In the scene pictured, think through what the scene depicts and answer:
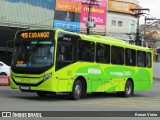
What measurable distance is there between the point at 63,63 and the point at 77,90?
63.7 inches

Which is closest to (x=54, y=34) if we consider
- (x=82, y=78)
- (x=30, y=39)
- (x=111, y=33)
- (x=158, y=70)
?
(x=30, y=39)

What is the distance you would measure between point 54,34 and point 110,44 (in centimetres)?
486

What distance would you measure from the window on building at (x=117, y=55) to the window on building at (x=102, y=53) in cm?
55

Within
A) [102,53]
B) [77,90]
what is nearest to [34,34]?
[77,90]

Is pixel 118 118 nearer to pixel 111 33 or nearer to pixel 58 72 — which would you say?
pixel 58 72

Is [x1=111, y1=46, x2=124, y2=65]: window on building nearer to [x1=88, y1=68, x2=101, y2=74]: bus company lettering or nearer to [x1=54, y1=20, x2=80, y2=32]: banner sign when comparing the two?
[x1=88, y1=68, x2=101, y2=74]: bus company lettering

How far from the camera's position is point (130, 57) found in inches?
939

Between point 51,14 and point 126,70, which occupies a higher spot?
point 51,14

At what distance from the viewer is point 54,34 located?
17.6m

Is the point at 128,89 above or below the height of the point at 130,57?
below

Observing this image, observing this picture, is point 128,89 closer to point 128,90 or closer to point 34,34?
point 128,90

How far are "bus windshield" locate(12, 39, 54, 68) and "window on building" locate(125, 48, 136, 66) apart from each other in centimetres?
693

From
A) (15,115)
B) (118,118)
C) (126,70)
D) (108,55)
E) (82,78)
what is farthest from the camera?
(126,70)

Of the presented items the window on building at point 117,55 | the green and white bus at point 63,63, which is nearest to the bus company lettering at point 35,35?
the green and white bus at point 63,63
